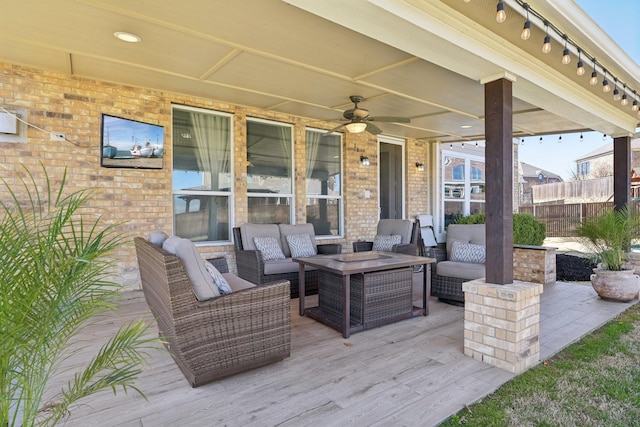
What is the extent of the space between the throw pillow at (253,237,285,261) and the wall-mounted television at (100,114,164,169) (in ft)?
5.72

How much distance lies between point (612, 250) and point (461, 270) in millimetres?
2168

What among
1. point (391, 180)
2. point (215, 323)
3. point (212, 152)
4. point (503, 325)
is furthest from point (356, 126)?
point (391, 180)

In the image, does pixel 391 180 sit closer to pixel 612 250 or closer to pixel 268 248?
pixel 268 248

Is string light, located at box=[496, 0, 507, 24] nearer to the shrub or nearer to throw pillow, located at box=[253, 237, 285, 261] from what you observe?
throw pillow, located at box=[253, 237, 285, 261]

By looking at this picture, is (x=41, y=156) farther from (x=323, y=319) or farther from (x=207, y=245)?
(x=323, y=319)

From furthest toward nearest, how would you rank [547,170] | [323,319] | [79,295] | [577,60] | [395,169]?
[547,170] → [395,169] → [323,319] → [577,60] → [79,295]

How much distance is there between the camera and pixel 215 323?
238cm

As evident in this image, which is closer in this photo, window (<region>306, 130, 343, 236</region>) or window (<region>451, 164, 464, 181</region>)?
window (<region>306, 130, 343, 236</region>)

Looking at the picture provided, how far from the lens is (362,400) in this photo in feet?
7.25

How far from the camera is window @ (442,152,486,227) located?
29.4 feet

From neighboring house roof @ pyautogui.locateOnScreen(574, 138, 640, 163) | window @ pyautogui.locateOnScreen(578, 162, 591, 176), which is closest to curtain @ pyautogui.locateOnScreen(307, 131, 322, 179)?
neighboring house roof @ pyautogui.locateOnScreen(574, 138, 640, 163)

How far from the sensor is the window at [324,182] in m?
6.59

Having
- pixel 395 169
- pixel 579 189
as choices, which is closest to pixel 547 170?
pixel 579 189

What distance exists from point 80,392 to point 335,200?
5909 millimetres
